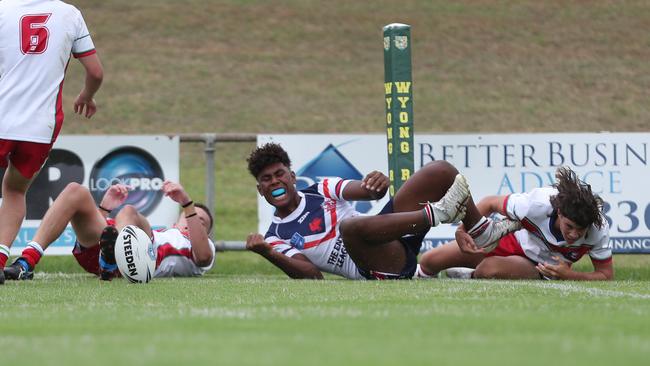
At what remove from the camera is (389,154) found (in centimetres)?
1090

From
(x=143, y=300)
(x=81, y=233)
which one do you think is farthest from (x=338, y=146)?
(x=143, y=300)

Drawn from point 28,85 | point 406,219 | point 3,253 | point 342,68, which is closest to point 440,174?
point 406,219

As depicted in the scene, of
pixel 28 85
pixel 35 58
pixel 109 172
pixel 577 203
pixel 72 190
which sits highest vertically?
pixel 35 58

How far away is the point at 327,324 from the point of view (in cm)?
531

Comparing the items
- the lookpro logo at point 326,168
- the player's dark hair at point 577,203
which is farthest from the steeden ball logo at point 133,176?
the player's dark hair at point 577,203

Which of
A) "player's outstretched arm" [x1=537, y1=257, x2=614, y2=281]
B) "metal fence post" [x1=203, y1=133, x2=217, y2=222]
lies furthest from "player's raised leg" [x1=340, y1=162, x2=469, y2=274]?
"metal fence post" [x1=203, y1=133, x2=217, y2=222]

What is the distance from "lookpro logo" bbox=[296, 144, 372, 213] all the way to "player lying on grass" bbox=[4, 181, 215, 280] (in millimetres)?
1625

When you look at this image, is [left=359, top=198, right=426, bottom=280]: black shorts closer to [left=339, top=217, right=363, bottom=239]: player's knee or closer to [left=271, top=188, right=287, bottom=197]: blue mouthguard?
[left=339, top=217, right=363, bottom=239]: player's knee

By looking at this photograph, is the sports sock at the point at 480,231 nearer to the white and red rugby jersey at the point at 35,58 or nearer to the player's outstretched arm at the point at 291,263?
the player's outstretched arm at the point at 291,263

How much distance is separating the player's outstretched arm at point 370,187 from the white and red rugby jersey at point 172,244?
1.53 m

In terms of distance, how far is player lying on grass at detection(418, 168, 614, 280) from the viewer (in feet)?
28.3

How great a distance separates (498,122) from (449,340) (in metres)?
19.2

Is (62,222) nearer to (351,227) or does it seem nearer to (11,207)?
(11,207)

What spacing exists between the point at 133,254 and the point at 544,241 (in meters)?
3.06
